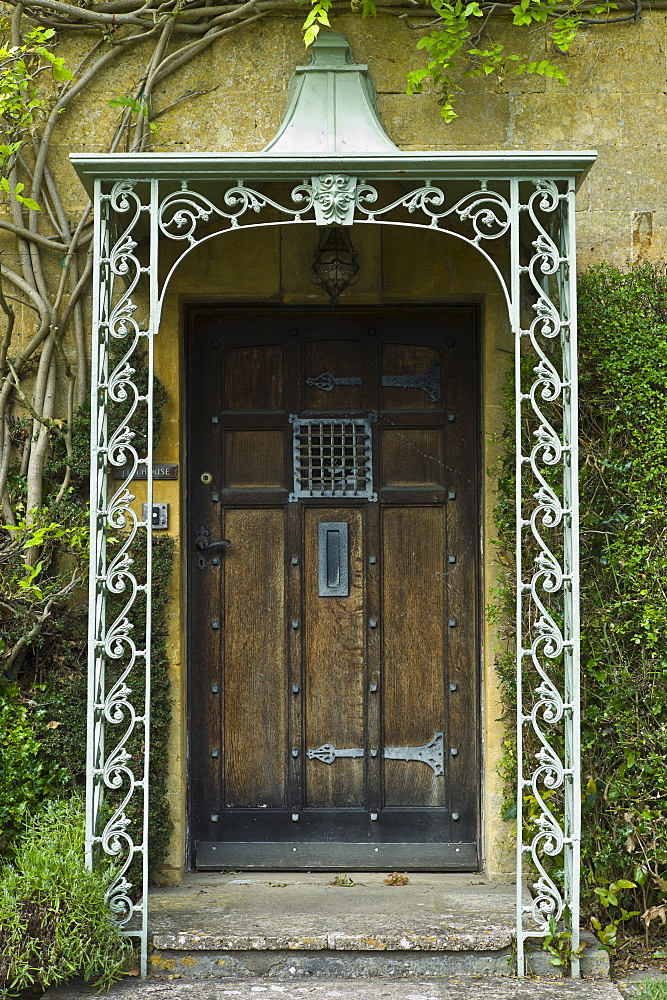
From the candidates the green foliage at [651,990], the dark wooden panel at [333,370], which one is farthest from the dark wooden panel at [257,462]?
the green foliage at [651,990]

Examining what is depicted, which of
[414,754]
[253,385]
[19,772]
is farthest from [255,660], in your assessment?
[253,385]

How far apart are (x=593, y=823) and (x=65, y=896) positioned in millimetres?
2088

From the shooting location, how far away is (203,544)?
4.77m

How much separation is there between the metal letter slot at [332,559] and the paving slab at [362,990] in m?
1.74

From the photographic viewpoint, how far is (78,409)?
4.61 meters

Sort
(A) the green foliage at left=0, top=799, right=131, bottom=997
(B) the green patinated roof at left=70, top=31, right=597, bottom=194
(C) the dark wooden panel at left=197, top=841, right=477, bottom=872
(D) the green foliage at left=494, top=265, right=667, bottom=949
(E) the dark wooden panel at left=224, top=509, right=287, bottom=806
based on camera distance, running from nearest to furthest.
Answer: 1. (A) the green foliage at left=0, top=799, right=131, bottom=997
2. (B) the green patinated roof at left=70, top=31, right=597, bottom=194
3. (D) the green foliage at left=494, top=265, right=667, bottom=949
4. (C) the dark wooden panel at left=197, top=841, right=477, bottom=872
5. (E) the dark wooden panel at left=224, top=509, right=287, bottom=806

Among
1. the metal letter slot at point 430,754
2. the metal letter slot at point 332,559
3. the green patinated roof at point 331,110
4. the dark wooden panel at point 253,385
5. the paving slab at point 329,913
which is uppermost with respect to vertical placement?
the green patinated roof at point 331,110

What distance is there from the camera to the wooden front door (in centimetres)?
473

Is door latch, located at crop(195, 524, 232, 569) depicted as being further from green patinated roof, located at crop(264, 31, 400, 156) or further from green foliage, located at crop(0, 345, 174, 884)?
green patinated roof, located at crop(264, 31, 400, 156)

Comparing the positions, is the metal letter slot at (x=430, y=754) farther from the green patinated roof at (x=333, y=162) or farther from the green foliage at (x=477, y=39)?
the green foliage at (x=477, y=39)

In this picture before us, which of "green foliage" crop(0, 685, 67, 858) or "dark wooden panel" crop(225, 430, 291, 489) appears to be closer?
"green foliage" crop(0, 685, 67, 858)

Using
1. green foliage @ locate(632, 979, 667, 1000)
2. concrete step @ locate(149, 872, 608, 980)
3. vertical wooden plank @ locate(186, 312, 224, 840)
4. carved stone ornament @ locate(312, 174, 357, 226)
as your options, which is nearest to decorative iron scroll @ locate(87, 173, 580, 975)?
carved stone ornament @ locate(312, 174, 357, 226)

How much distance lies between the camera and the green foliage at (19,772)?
416 centimetres

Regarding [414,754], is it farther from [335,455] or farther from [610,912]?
[335,455]
